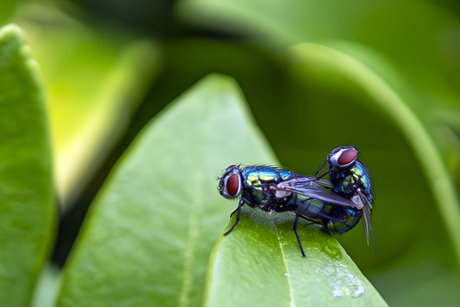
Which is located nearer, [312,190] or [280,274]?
[280,274]

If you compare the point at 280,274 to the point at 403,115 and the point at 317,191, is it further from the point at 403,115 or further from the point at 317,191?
the point at 403,115

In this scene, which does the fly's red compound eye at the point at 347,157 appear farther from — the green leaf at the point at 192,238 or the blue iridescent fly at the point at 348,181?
the green leaf at the point at 192,238

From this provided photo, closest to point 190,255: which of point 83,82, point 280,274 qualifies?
point 280,274

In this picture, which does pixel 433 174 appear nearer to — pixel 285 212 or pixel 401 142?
pixel 401 142

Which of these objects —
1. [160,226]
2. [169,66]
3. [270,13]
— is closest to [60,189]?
[160,226]

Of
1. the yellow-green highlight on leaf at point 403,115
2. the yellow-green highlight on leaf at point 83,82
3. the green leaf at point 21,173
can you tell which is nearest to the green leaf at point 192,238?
the green leaf at point 21,173

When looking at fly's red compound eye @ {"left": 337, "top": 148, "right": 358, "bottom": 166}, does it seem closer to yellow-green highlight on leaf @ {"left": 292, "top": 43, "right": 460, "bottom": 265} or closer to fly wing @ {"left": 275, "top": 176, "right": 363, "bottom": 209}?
fly wing @ {"left": 275, "top": 176, "right": 363, "bottom": 209}
